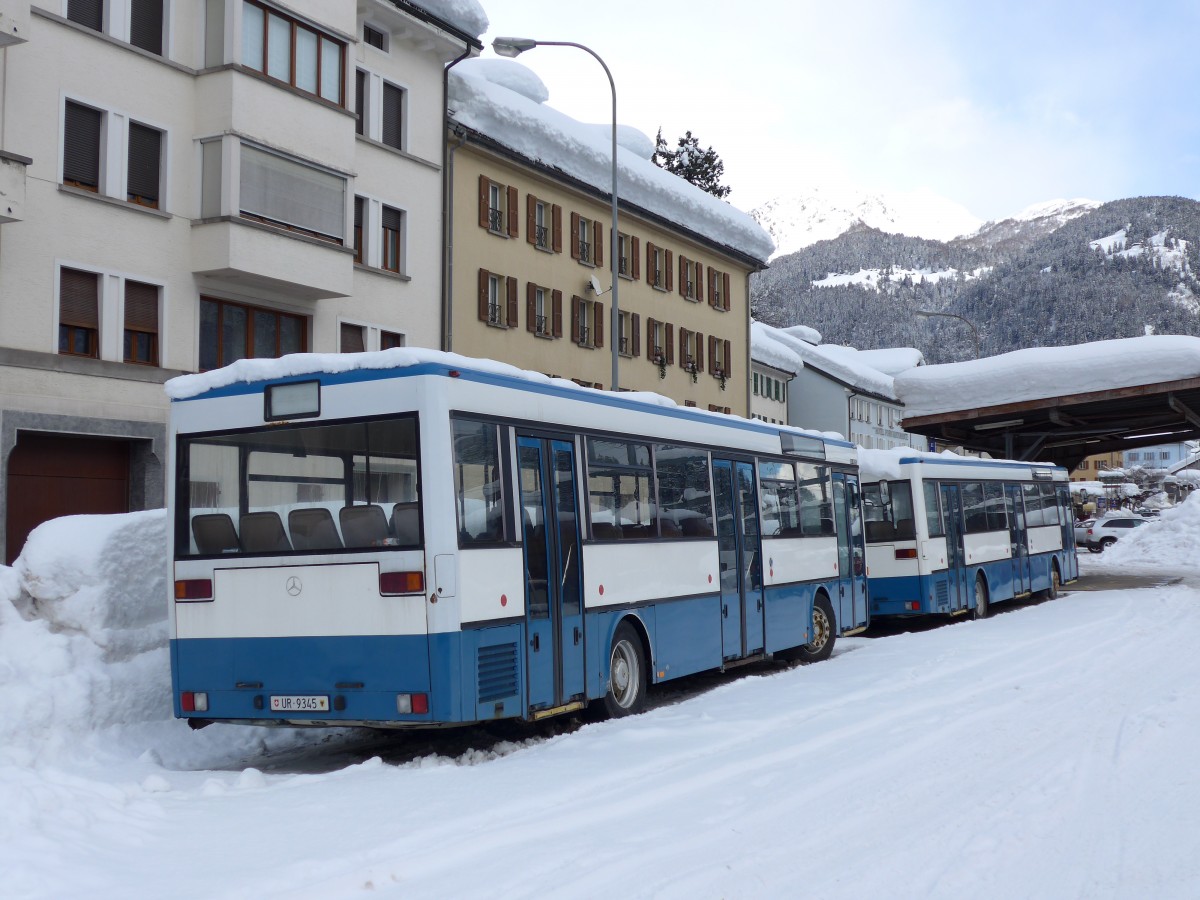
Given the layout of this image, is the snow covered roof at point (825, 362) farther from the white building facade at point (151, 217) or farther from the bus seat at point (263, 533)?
the bus seat at point (263, 533)

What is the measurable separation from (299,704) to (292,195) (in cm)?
1797

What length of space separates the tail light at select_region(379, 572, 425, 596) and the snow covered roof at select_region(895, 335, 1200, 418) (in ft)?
87.8

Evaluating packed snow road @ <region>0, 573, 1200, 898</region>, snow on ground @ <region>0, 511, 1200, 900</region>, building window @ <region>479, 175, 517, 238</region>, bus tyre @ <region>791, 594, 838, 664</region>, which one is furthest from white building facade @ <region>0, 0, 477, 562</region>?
packed snow road @ <region>0, 573, 1200, 898</region>

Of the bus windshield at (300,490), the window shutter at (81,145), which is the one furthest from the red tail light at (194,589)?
the window shutter at (81,145)

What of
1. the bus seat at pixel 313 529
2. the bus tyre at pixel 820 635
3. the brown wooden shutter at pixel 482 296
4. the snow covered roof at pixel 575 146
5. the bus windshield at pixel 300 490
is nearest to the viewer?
the bus windshield at pixel 300 490

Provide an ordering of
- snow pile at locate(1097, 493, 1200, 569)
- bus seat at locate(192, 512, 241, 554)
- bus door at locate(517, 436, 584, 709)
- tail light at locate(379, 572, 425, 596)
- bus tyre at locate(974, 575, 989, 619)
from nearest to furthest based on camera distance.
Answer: tail light at locate(379, 572, 425, 596) < bus seat at locate(192, 512, 241, 554) < bus door at locate(517, 436, 584, 709) < bus tyre at locate(974, 575, 989, 619) < snow pile at locate(1097, 493, 1200, 569)

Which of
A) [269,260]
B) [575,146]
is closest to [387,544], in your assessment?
[269,260]

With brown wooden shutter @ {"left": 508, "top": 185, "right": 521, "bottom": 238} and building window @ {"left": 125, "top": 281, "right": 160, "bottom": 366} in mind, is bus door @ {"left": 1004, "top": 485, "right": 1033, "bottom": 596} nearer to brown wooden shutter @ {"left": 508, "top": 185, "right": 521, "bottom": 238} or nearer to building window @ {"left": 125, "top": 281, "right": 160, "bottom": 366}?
brown wooden shutter @ {"left": 508, "top": 185, "right": 521, "bottom": 238}

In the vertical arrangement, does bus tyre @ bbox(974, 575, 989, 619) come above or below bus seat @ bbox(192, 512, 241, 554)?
below

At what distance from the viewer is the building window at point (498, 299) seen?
35281 millimetres

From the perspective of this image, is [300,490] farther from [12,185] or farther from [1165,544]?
[1165,544]

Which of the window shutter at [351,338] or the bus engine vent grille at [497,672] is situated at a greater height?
the window shutter at [351,338]

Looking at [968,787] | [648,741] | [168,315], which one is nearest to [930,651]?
[648,741]

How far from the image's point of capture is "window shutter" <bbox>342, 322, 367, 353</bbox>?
2931cm
